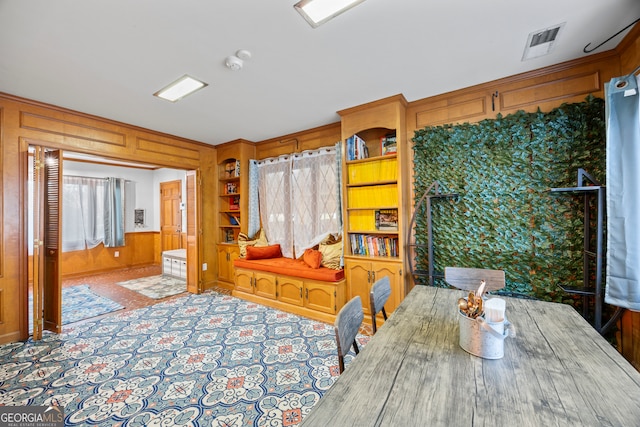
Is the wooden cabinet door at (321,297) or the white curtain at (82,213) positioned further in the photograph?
the white curtain at (82,213)

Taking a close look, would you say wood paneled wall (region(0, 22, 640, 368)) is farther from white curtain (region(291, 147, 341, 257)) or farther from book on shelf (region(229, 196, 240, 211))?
book on shelf (region(229, 196, 240, 211))

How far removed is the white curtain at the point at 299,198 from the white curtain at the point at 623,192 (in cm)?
258

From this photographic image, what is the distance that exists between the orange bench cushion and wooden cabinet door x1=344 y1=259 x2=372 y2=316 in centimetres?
13

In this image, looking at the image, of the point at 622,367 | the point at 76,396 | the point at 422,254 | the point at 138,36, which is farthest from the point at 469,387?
the point at 138,36

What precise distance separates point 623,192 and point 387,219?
76.3 inches

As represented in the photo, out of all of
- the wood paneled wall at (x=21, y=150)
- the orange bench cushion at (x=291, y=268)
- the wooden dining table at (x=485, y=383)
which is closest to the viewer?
the wooden dining table at (x=485, y=383)

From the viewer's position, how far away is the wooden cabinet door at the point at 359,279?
10.6 ft

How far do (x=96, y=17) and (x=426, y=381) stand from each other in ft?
9.27

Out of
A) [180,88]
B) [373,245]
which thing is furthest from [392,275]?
[180,88]

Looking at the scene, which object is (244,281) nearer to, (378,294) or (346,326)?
(378,294)

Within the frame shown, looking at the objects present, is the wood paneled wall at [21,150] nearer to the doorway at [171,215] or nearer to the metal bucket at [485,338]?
the doorway at [171,215]

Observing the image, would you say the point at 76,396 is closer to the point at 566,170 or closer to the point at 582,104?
the point at 566,170

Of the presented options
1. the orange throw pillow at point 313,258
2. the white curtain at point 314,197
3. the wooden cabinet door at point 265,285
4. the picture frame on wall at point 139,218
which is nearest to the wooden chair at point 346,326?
the orange throw pillow at point 313,258

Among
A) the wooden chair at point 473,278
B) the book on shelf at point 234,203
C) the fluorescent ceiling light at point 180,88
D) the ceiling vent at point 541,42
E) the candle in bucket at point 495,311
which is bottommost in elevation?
the wooden chair at point 473,278
